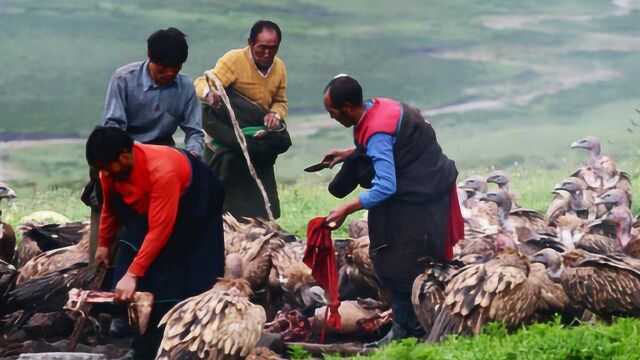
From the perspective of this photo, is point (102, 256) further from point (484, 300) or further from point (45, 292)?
point (484, 300)

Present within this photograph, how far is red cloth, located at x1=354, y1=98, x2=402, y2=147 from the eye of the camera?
8094mm

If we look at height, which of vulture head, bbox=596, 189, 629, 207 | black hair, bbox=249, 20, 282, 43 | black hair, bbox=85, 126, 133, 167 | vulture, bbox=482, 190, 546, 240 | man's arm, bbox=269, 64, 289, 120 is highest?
black hair, bbox=249, 20, 282, 43

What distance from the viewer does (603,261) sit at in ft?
27.2

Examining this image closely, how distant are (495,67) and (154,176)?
16724mm

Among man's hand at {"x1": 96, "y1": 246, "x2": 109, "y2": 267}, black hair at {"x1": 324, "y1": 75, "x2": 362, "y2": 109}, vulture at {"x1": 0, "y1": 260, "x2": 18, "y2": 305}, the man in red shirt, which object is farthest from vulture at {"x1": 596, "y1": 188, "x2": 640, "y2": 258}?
vulture at {"x1": 0, "y1": 260, "x2": 18, "y2": 305}

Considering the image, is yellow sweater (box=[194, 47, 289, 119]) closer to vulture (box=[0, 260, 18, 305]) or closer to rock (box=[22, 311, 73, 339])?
rock (box=[22, 311, 73, 339])

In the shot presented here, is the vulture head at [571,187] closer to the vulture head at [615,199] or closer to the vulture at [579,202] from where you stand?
the vulture at [579,202]

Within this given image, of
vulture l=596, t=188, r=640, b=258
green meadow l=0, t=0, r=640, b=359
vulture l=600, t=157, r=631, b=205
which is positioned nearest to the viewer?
vulture l=596, t=188, r=640, b=258

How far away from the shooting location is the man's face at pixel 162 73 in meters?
8.02

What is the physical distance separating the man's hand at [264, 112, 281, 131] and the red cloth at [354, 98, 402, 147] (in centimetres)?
213

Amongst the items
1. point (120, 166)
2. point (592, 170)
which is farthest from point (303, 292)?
point (592, 170)

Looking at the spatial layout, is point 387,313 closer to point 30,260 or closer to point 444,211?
point 444,211

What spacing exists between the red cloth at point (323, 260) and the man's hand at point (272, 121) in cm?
208

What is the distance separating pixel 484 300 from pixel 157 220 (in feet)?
6.36
